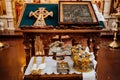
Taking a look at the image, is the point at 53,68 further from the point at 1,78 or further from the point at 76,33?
the point at 1,78

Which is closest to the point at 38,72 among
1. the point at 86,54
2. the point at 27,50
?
the point at 86,54

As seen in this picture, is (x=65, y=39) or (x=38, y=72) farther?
(x=65, y=39)

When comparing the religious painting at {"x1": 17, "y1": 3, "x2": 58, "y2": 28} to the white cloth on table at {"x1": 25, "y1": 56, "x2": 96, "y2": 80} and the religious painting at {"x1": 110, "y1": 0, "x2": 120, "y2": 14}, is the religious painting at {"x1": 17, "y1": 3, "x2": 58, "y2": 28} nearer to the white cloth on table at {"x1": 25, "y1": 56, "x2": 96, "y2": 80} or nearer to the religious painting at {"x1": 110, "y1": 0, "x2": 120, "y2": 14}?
the white cloth on table at {"x1": 25, "y1": 56, "x2": 96, "y2": 80}

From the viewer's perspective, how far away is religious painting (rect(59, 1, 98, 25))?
3.81 metres

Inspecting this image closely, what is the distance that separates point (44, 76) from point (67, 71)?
0.32 m

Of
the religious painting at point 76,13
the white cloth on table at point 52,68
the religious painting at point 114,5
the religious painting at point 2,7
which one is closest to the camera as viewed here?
the white cloth on table at point 52,68

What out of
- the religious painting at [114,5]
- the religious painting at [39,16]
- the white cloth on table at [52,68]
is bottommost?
the white cloth on table at [52,68]

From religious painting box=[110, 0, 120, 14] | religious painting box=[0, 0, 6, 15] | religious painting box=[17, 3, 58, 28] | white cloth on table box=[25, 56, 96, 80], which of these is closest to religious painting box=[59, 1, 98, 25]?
religious painting box=[17, 3, 58, 28]

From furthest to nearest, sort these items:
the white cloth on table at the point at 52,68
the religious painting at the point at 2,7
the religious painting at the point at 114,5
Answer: the religious painting at the point at 2,7 → the religious painting at the point at 114,5 → the white cloth on table at the point at 52,68

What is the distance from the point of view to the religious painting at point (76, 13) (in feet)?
12.5

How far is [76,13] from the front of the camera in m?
4.00

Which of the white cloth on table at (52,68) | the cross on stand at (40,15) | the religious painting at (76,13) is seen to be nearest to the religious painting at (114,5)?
the religious painting at (76,13)

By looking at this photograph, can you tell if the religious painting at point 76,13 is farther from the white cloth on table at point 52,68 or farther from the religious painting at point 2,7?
the religious painting at point 2,7

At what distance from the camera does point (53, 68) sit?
10.9ft
